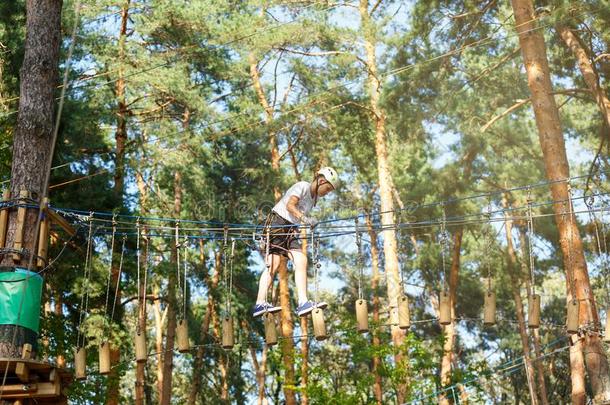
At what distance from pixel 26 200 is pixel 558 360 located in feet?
76.2

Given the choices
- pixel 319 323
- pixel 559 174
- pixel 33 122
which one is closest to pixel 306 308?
pixel 319 323

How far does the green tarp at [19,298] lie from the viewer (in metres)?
8.23

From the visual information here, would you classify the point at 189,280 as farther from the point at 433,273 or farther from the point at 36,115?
the point at 36,115

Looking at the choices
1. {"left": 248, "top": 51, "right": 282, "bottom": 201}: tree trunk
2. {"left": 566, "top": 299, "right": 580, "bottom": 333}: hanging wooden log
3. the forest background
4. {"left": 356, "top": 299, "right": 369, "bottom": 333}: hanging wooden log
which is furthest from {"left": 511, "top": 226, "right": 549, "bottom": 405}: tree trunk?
{"left": 356, "top": 299, "right": 369, "bottom": 333}: hanging wooden log

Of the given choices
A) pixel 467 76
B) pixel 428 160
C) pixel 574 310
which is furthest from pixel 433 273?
pixel 574 310

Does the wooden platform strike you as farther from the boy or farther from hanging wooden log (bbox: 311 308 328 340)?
hanging wooden log (bbox: 311 308 328 340)

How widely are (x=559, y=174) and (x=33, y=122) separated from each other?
7.68 m

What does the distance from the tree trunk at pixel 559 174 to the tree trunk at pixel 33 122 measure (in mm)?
6709

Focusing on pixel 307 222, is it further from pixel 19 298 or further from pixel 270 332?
pixel 19 298

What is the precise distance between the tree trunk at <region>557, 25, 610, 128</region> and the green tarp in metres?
10.6

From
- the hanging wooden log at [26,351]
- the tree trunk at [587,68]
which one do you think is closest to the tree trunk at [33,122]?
the hanging wooden log at [26,351]

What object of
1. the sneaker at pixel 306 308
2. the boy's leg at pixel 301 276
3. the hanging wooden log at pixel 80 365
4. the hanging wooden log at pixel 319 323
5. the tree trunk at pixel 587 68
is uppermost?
the tree trunk at pixel 587 68

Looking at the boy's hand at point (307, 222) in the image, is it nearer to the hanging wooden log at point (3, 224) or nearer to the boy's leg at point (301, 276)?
the boy's leg at point (301, 276)

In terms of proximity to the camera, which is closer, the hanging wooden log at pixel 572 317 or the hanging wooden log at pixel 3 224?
the hanging wooden log at pixel 3 224
